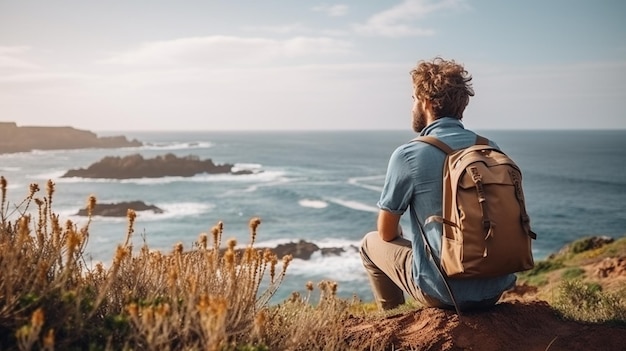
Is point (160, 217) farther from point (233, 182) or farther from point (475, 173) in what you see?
point (475, 173)

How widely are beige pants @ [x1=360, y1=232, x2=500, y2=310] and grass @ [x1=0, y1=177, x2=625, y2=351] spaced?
59 centimetres

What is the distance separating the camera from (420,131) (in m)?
4.08

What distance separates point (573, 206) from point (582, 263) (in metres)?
47.7

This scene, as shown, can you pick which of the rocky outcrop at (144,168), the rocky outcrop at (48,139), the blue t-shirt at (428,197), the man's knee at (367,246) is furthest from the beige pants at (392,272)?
the rocky outcrop at (48,139)

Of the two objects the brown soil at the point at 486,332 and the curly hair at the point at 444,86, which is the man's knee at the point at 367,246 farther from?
the curly hair at the point at 444,86

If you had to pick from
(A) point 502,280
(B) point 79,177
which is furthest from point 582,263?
(B) point 79,177

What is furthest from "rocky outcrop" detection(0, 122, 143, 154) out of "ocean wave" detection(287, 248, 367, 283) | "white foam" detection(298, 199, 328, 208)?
"ocean wave" detection(287, 248, 367, 283)

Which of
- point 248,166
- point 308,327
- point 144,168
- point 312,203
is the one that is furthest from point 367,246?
point 248,166

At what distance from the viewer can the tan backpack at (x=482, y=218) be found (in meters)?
3.32

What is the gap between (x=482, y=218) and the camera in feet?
10.9

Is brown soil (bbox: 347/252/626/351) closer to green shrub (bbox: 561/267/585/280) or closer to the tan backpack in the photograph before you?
the tan backpack

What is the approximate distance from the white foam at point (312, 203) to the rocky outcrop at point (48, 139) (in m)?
61.9

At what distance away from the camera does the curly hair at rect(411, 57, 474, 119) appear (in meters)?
3.71

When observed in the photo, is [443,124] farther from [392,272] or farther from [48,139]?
[48,139]
